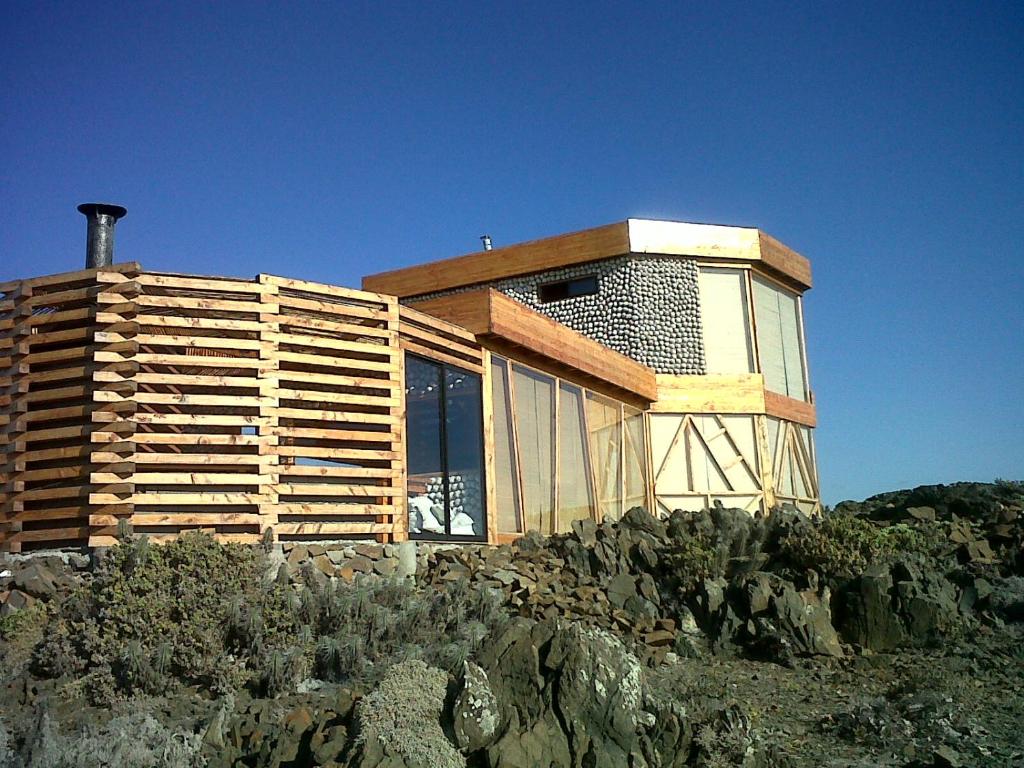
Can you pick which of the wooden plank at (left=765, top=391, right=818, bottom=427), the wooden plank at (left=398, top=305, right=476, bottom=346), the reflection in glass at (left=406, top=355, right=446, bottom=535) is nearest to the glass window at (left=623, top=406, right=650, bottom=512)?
the wooden plank at (left=765, top=391, right=818, bottom=427)

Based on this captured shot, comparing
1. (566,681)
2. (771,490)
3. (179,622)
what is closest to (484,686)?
(566,681)

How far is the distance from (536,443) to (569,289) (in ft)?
24.8

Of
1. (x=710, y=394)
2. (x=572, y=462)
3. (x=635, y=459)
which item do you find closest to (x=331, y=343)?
(x=572, y=462)

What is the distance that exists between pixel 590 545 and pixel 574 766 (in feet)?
19.6

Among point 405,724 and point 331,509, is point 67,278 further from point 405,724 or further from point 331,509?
point 405,724

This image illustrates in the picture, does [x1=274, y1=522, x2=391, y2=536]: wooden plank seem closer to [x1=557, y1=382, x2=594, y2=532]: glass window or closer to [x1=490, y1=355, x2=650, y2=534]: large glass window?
[x1=490, y1=355, x2=650, y2=534]: large glass window

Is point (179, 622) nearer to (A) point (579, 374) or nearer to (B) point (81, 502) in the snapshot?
(B) point (81, 502)

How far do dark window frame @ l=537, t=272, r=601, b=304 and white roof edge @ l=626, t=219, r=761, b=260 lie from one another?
1205 mm

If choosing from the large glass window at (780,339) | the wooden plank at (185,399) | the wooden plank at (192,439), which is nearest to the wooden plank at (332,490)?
the wooden plank at (192,439)

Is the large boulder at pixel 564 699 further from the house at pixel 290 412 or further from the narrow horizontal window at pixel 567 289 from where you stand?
the narrow horizontal window at pixel 567 289

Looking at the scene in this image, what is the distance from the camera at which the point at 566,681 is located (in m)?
6.90

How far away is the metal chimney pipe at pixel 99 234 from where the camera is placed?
12.1 m

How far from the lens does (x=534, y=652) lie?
23.4ft

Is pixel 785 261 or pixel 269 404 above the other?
pixel 785 261
